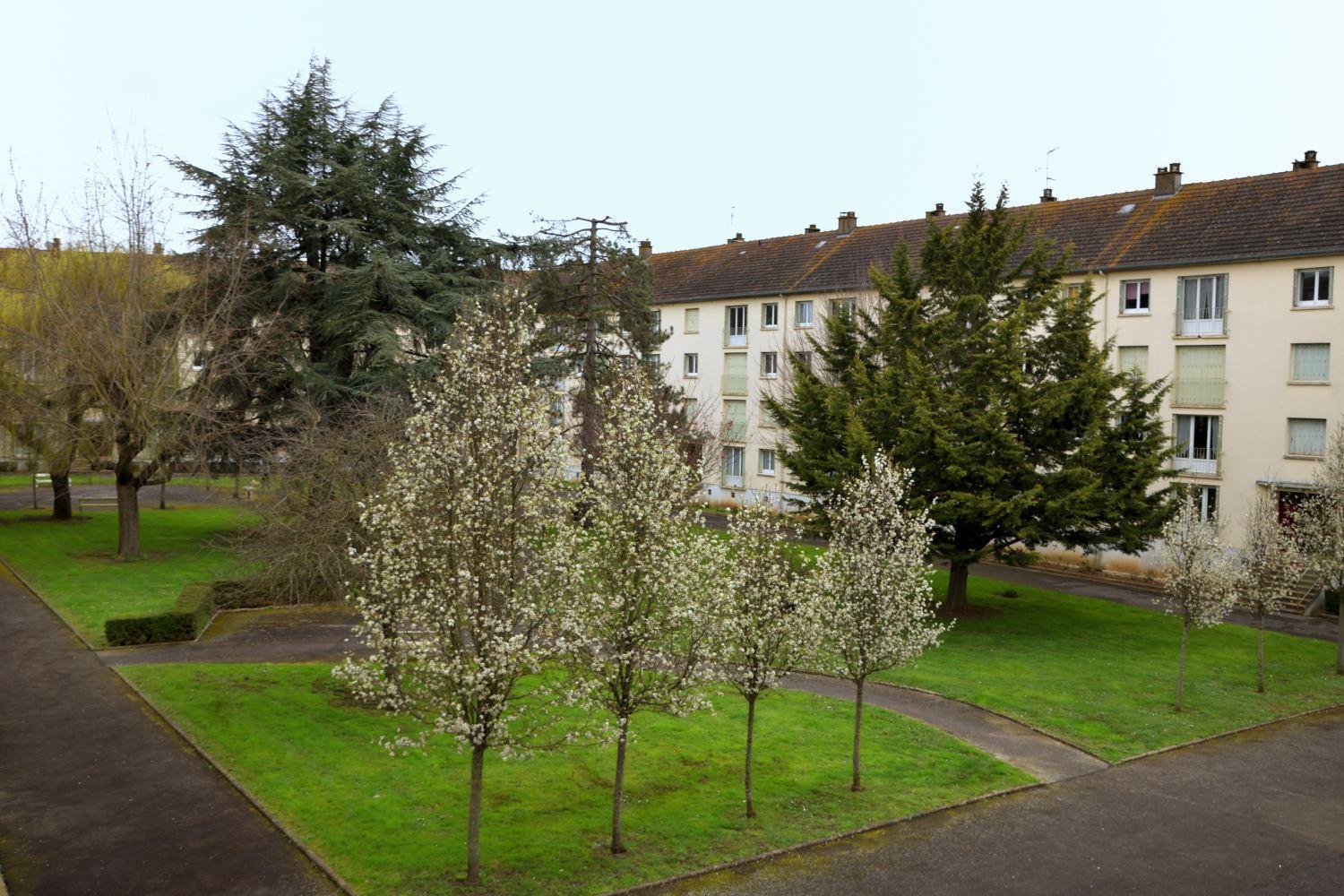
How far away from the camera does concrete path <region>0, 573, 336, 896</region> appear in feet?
39.7

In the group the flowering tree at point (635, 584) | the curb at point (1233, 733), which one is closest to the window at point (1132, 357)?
the curb at point (1233, 733)

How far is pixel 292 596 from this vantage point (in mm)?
27656

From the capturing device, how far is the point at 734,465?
173 ft

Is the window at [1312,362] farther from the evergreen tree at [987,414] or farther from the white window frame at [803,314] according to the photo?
the white window frame at [803,314]

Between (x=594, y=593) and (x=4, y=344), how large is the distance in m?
31.7

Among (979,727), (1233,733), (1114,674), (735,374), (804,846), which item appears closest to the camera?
(804,846)

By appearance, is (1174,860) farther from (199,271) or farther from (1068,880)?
(199,271)

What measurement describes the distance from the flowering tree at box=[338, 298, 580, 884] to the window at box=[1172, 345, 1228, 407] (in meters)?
31.0

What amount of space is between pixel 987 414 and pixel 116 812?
67.9 ft

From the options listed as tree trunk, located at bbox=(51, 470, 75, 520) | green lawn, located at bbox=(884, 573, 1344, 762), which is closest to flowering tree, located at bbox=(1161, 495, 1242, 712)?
green lawn, located at bbox=(884, 573, 1344, 762)

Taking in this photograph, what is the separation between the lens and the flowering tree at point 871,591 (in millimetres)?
15688

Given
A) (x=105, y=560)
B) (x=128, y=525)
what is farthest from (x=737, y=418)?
(x=105, y=560)

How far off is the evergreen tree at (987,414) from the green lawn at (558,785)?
27.1 feet

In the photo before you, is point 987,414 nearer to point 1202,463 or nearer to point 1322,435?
point 1202,463
